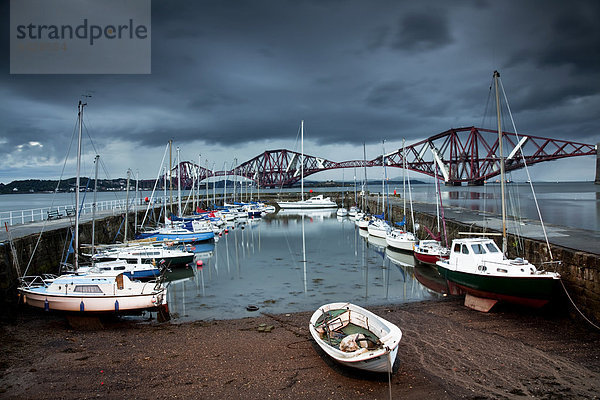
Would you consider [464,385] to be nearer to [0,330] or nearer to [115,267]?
[0,330]

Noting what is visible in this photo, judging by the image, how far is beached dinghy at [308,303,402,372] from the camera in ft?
27.0

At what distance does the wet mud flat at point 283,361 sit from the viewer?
27.5 feet

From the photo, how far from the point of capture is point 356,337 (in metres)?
9.15

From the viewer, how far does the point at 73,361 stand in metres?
10.1

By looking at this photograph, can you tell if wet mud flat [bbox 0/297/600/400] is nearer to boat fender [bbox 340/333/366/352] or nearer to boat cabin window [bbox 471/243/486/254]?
boat fender [bbox 340/333/366/352]

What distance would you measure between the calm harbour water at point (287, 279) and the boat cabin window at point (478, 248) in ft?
10.1

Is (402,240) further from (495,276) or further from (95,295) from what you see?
(95,295)

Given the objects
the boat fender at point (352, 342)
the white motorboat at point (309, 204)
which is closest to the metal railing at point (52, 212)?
the boat fender at point (352, 342)

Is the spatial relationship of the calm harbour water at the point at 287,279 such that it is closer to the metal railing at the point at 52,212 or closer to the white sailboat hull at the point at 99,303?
the white sailboat hull at the point at 99,303

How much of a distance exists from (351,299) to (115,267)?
37.4ft

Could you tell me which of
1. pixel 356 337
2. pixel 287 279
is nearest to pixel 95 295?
pixel 356 337

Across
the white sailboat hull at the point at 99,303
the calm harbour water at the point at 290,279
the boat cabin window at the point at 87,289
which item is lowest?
the calm harbour water at the point at 290,279

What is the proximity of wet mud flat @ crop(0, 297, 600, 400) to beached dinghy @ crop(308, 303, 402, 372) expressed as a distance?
0.61m

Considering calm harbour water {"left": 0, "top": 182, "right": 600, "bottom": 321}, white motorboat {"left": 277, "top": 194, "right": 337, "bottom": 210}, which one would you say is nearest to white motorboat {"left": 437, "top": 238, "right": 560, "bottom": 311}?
calm harbour water {"left": 0, "top": 182, "right": 600, "bottom": 321}
